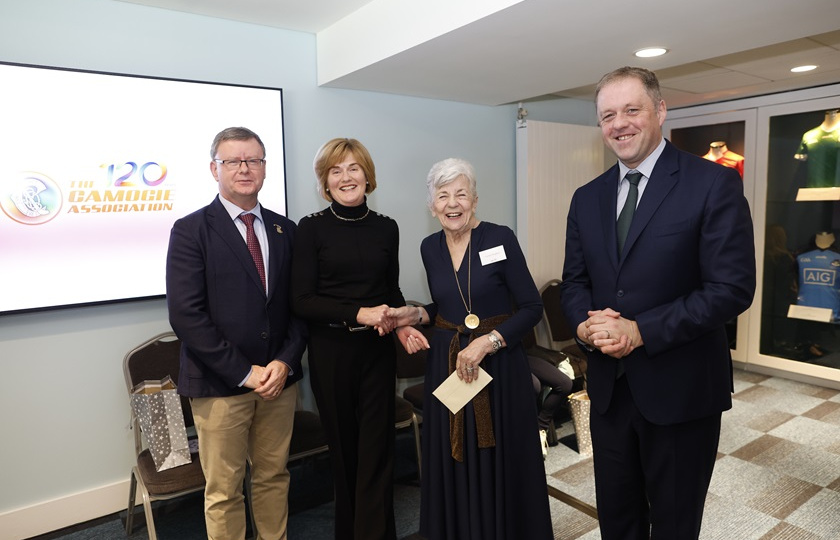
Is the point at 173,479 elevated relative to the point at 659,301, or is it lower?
lower

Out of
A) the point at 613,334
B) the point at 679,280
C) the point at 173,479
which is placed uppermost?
the point at 679,280

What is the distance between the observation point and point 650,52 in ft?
9.59

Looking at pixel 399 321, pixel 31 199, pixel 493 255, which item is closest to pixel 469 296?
pixel 493 255

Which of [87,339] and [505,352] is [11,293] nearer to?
[87,339]

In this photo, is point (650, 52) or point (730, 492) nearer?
point (650, 52)

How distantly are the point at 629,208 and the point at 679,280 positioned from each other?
26 centimetres

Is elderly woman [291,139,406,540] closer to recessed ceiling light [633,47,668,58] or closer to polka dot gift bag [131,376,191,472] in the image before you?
polka dot gift bag [131,376,191,472]

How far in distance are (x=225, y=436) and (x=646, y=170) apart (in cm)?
178

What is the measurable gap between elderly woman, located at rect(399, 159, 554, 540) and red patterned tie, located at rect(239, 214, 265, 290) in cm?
67

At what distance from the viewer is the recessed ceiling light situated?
2.87 metres

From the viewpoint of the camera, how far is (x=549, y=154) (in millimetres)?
4613

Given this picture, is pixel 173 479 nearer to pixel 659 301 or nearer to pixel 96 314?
pixel 96 314

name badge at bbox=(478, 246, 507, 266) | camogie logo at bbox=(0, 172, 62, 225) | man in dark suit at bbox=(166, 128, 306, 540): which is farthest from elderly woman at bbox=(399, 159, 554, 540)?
camogie logo at bbox=(0, 172, 62, 225)

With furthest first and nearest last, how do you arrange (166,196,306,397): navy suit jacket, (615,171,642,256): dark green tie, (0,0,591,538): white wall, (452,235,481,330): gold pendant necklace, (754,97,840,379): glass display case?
1. (754,97,840,379): glass display case
2. (0,0,591,538): white wall
3. (452,235,481,330): gold pendant necklace
4. (166,196,306,397): navy suit jacket
5. (615,171,642,256): dark green tie
